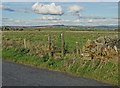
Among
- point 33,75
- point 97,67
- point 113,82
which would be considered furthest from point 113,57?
point 33,75

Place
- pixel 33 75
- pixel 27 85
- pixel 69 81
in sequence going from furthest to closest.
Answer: pixel 33 75 < pixel 69 81 < pixel 27 85

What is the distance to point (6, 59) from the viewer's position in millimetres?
23969

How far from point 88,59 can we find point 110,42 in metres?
1.67

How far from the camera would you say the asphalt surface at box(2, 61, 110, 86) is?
1442 cm

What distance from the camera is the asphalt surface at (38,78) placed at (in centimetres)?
1442

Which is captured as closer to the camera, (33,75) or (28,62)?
(33,75)

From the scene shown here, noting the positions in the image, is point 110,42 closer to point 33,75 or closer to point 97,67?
point 97,67

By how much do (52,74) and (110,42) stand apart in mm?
4220

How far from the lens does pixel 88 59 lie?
18.7 meters

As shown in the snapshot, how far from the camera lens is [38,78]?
1582 centimetres

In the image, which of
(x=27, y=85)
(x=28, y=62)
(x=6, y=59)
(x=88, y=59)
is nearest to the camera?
(x=27, y=85)

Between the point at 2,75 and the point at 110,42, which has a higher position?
the point at 110,42

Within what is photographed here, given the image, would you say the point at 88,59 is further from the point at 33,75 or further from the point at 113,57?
the point at 33,75

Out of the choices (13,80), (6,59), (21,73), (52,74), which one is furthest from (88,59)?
(6,59)
